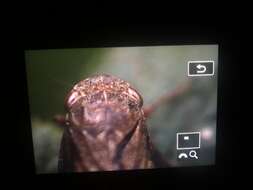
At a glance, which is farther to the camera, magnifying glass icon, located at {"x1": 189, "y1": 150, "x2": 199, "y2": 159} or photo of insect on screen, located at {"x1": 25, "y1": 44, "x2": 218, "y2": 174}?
magnifying glass icon, located at {"x1": 189, "y1": 150, "x2": 199, "y2": 159}

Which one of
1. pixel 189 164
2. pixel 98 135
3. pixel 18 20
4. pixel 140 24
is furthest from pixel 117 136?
pixel 18 20

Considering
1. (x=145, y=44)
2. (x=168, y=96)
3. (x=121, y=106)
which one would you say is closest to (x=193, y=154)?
(x=168, y=96)

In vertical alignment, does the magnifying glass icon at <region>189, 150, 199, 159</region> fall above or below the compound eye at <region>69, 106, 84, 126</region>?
below

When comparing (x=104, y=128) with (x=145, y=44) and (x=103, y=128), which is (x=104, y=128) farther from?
(x=145, y=44)

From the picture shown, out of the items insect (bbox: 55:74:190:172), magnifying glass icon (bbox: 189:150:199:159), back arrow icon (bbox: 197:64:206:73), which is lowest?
magnifying glass icon (bbox: 189:150:199:159)

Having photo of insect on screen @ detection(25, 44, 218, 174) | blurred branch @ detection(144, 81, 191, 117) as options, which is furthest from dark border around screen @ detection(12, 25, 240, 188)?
blurred branch @ detection(144, 81, 191, 117)

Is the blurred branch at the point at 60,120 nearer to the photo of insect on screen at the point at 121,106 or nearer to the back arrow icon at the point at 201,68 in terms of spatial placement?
the photo of insect on screen at the point at 121,106

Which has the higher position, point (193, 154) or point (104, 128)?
point (104, 128)

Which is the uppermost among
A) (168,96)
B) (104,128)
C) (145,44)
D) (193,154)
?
(145,44)

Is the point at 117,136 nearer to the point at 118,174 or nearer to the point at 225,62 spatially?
the point at 118,174

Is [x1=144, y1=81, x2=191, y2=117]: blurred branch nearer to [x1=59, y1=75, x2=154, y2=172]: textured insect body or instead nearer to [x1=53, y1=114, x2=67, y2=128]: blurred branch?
[x1=59, y1=75, x2=154, y2=172]: textured insect body
